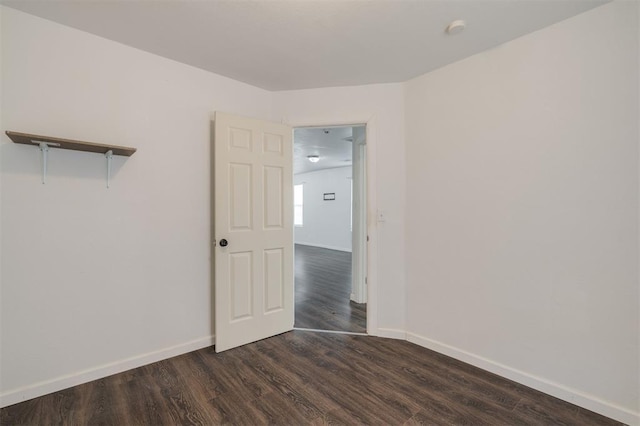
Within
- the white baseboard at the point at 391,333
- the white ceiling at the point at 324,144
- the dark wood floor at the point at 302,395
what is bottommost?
the dark wood floor at the point at 302,395

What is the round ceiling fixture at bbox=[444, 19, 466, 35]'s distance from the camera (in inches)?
69.5

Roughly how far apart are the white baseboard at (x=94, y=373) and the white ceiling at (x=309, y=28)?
7.77ft

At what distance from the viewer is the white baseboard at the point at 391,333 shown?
2600mm

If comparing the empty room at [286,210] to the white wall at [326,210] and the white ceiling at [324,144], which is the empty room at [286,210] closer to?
the white ceiling at [324,144]

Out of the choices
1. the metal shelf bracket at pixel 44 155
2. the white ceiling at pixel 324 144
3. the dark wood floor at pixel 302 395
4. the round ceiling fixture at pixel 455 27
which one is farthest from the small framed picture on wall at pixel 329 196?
the metal shelf bracket at pixel 44 155

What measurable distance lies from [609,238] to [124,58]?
11.4 feet

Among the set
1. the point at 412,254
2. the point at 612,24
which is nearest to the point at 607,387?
the point at 412,254

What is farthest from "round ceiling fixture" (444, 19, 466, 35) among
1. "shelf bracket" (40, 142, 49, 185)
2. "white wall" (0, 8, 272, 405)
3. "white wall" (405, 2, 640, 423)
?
"shelf bracket" (40, 142, 49, 185)

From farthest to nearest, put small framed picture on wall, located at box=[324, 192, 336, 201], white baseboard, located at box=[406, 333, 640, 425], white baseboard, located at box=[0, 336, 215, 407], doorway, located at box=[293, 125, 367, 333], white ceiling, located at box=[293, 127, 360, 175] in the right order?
small framed picture on wall, located at box=[324, 192, 336, 201] → white ceiling, located at box=[293, 127, 360, 175] → doorway, located at box=[293, 125, 367, 333] → white baseboard, located at box=[0, 336, 215, 407] → white baseboard, located at box=[406, 333, 640, 425]

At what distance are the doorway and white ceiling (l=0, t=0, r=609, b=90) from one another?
75 centimetres

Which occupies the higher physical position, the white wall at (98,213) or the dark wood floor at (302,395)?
the white wall at (98,213)

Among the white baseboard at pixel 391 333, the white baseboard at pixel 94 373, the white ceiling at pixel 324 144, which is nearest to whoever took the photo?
the white baseboard at pixel 94 373

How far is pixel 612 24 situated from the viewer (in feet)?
5.27

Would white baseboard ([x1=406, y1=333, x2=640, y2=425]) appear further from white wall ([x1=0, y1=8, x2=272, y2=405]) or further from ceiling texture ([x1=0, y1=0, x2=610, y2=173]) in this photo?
ceiling texture ([x1=0, y1=0, x2=610, y2=173])
